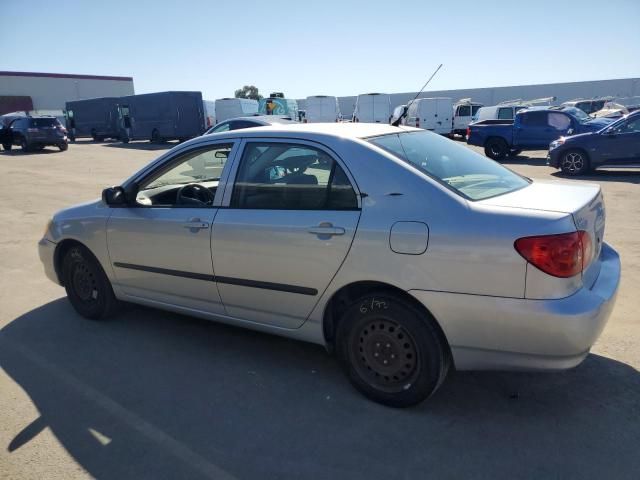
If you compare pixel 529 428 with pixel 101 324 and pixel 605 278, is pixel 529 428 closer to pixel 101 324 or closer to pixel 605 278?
pixel 605 278

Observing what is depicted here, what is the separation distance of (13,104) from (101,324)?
203 feet

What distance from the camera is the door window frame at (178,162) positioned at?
3588 millimetres

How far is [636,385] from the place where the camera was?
10.4 ft

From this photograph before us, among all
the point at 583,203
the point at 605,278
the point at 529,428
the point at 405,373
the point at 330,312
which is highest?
the point at 583,203

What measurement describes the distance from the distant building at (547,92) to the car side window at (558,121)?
3031cm

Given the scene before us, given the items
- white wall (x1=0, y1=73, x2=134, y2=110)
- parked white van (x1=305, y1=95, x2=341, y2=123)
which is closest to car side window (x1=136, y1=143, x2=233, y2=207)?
parked white van (x1=305, y1=95, x2=341, y2=123)

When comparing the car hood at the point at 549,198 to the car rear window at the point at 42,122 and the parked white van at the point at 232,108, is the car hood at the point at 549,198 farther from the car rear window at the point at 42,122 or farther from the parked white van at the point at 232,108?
the parked white van at the point at 232,108

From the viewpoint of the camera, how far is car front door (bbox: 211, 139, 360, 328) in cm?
307

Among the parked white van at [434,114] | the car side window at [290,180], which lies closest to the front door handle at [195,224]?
the car side window at [290,180]

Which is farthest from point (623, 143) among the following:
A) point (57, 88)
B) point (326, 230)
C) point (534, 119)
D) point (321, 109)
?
point (57, 88)

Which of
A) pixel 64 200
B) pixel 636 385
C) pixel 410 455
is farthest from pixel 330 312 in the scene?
pixel 64 200

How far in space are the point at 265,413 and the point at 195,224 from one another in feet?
4.63

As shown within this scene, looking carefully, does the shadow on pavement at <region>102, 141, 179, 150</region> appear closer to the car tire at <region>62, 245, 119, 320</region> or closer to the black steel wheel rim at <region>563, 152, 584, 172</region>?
the black steel wheel rim at <region>563, 152, 584, 172</region>

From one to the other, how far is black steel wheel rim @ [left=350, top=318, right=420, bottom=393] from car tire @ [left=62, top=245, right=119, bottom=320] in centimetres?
246
